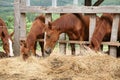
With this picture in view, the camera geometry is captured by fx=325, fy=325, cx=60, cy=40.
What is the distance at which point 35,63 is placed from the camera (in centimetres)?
782

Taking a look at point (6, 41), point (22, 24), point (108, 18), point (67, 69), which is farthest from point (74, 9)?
point (6, 41)

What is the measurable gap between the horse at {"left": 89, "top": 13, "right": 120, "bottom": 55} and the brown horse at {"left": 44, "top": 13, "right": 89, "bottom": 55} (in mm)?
594

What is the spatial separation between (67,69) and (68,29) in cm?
184

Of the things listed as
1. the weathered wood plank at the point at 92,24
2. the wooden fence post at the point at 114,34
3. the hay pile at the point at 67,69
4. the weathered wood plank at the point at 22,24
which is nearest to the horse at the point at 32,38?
the weathered wood plank at the point at 22,24

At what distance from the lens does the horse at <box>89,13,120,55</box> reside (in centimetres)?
819

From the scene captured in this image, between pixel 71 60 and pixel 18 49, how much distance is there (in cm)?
260

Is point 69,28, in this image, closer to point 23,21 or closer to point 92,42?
point 92,42

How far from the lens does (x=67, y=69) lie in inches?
282

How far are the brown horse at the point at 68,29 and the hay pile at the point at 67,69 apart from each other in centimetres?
60

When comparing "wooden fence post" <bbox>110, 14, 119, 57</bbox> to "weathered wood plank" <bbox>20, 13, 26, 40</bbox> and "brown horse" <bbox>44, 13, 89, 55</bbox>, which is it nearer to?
"brown horse" <bbox>44, 13, 89, 55</bbox>

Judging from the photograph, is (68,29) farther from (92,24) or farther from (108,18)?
(108,18)

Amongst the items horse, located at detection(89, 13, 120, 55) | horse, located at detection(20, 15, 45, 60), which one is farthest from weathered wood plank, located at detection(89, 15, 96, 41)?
horse, located at detection(20, 15, 45, 60)

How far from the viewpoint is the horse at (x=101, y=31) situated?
8.19m

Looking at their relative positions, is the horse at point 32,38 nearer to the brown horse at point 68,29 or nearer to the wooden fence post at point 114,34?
the brown horse at point 68,29
